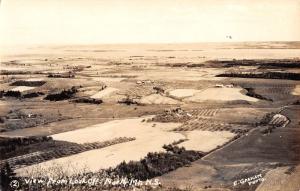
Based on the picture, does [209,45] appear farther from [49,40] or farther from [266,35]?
[49,40]

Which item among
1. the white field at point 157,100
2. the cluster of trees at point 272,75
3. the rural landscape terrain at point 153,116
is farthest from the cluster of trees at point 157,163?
the cluster of trees at point 272,75

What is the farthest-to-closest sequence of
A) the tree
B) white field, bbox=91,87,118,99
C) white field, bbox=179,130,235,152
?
1. white field, bbox=91,87,118,99
2. white field, bbox=179,130,235,152
3. the tree

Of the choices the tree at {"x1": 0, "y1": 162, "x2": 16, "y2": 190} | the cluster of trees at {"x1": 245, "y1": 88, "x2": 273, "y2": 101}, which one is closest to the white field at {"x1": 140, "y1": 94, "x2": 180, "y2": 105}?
the cluster of trees at {"x1": 245, "y1": 88, "x2": 273, "y2": 101}

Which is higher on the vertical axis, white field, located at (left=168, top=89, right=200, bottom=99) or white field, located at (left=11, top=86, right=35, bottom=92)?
white field, located at (left=11, top=86, right=35, bottom=92)

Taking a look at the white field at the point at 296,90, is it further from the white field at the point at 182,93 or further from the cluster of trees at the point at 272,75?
the white field at the point at 182,93

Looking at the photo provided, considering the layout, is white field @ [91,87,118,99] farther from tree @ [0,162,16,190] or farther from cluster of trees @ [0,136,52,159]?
tree @ [0,162,16,190]

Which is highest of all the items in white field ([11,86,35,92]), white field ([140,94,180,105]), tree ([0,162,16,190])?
white field ([11,86,35,92])

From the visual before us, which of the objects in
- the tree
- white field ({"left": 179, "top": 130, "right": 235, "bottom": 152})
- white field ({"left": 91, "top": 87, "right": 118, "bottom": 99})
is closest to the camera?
the tree
